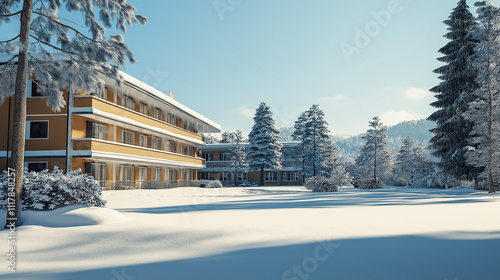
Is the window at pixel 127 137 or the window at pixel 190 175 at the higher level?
the window at pixel 127 137

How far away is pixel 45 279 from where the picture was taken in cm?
569

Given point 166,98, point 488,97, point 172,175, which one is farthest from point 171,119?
point 488,97

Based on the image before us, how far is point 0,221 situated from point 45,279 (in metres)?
4.89

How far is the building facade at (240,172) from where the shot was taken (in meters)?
63.2

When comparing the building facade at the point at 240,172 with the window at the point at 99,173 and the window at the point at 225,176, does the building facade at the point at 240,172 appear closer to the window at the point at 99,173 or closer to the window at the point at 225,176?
the window at the point at 225,176

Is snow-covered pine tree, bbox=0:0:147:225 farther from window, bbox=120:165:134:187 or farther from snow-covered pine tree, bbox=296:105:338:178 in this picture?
snow-covered pine tree, bbox=296:105:338:178

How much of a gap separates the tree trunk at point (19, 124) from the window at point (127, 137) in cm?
2226

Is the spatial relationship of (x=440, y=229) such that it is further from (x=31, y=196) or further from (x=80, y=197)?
(x=31, y=196)

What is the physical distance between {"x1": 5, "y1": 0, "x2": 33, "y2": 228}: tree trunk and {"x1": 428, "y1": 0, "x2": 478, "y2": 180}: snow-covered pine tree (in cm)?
3153

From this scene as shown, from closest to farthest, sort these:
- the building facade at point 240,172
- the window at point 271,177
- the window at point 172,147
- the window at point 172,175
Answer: the window at point 172,147 → the window at point 172,175 → the building facade at point 240,172 → the window at point 271,177

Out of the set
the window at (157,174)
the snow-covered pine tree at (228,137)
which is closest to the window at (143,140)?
the window at (157,174)

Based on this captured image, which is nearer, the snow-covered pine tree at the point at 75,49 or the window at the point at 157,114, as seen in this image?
the snow-covered pine tree at the point at 75,49

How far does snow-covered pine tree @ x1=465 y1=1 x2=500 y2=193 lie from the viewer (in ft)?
87.2

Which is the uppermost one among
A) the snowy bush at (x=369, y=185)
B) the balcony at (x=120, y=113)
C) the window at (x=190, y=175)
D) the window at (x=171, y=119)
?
the window at (x=171, y=119)
